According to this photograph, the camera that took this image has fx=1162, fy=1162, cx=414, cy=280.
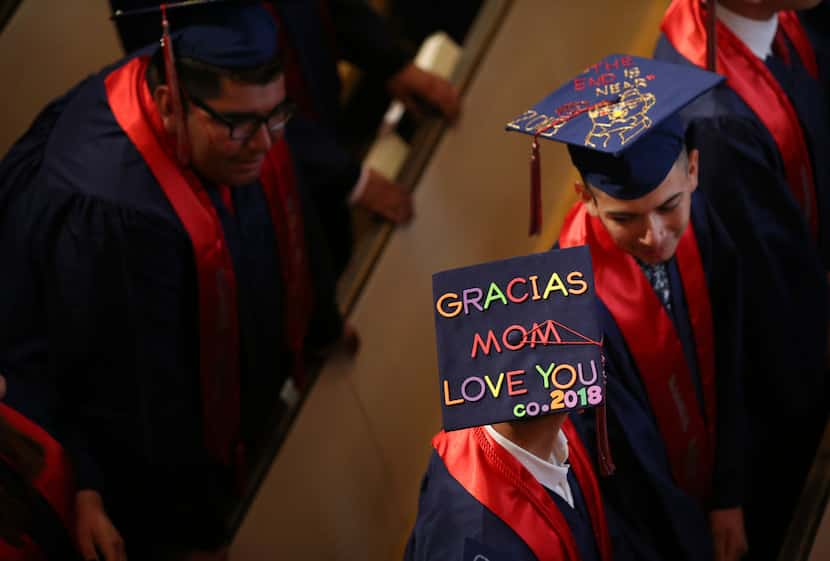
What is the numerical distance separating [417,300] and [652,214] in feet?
3.94

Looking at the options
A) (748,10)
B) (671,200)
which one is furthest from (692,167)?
(748,10)

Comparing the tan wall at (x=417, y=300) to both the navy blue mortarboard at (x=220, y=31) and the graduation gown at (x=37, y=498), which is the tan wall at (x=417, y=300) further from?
the navy blue mortarboard at (x=220, y=31)

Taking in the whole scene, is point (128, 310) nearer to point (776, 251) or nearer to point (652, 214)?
point (652, 214)

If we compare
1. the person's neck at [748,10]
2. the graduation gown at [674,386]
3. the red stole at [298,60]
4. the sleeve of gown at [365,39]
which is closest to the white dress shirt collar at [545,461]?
the graduation gown at [674,386]

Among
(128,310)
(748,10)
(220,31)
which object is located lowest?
(128,310)

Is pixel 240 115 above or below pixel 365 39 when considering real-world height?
above

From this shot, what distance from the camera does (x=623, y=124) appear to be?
2113mm

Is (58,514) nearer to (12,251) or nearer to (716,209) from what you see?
(12,251)

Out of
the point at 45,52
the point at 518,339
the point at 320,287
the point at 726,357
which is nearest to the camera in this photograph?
the point at 518,339

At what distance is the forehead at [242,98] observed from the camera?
2.51 meters

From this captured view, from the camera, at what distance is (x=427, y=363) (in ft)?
10.7

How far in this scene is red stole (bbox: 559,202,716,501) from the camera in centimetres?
232

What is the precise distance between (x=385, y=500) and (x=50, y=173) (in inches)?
43.6

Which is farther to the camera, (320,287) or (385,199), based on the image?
(385,199)
